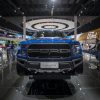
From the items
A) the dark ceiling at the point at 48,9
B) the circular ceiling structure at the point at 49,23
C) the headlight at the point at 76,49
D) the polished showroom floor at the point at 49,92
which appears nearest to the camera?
the polished showroom floor at the point at 49,92

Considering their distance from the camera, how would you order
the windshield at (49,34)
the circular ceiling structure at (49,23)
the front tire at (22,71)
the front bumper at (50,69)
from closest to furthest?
the front bumper at (50,69), the front tire at (22,71), the windshield at (49,34), the circular ceiling structure at (49,23)

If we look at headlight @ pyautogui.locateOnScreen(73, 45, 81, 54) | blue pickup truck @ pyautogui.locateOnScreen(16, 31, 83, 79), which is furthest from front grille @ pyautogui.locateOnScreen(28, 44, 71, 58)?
headlight @ pyautogui.locateOnScreen(73, 45, 81, 54)

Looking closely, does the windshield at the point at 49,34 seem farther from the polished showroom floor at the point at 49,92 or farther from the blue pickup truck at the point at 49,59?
the blue pickup truck at the point at 49,59

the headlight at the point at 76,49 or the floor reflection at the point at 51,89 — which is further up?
the headlight at the point at 76,49

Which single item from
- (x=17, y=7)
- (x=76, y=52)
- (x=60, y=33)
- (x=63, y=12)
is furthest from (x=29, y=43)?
(x=63, y=12)

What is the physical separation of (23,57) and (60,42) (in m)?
0.91

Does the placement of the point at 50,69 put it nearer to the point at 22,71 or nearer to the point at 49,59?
the point at 49,59

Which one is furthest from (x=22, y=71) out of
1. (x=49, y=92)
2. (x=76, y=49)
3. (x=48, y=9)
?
(x=48, y=9)

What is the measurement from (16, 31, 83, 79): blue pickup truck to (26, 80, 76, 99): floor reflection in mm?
350

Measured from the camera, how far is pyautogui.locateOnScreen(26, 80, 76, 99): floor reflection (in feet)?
14.5

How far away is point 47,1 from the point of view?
1898 cm

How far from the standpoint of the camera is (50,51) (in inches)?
182

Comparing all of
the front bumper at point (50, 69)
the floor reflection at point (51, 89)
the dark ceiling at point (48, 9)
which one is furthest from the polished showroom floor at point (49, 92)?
the dark ceiling at point (48, 9)

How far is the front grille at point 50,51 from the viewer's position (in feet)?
15.1
